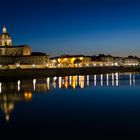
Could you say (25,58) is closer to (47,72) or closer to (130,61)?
(47,72)

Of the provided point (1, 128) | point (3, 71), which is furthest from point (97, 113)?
point (3, 71)

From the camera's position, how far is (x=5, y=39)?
108938 millimetres

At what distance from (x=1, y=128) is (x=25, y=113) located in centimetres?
373

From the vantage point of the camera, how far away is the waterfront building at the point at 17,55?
9222 centimetres

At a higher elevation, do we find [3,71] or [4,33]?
[4,33]

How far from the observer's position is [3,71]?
51.3 meters

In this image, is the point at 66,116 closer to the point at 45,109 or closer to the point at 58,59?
the point at 45,109

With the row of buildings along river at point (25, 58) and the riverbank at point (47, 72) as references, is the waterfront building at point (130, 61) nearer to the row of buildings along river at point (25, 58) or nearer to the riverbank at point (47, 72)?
the row of buildings along river at point (25, 58)

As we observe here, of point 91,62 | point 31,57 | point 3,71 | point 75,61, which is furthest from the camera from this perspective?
point 91,62

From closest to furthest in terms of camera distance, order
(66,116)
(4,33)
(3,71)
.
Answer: (66,116) < (3,71) < (4,33)

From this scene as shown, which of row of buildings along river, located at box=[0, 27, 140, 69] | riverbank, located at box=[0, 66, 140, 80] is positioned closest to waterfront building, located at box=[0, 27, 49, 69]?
row of buildings along river, located at box=[0, 27, 140, 69]

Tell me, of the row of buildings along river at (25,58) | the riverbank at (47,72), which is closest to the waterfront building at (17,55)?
the row of buildings along river at (25,58)

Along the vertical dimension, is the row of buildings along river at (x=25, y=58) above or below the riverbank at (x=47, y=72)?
above

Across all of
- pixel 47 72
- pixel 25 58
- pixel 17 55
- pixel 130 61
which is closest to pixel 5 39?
pixel 17 55
